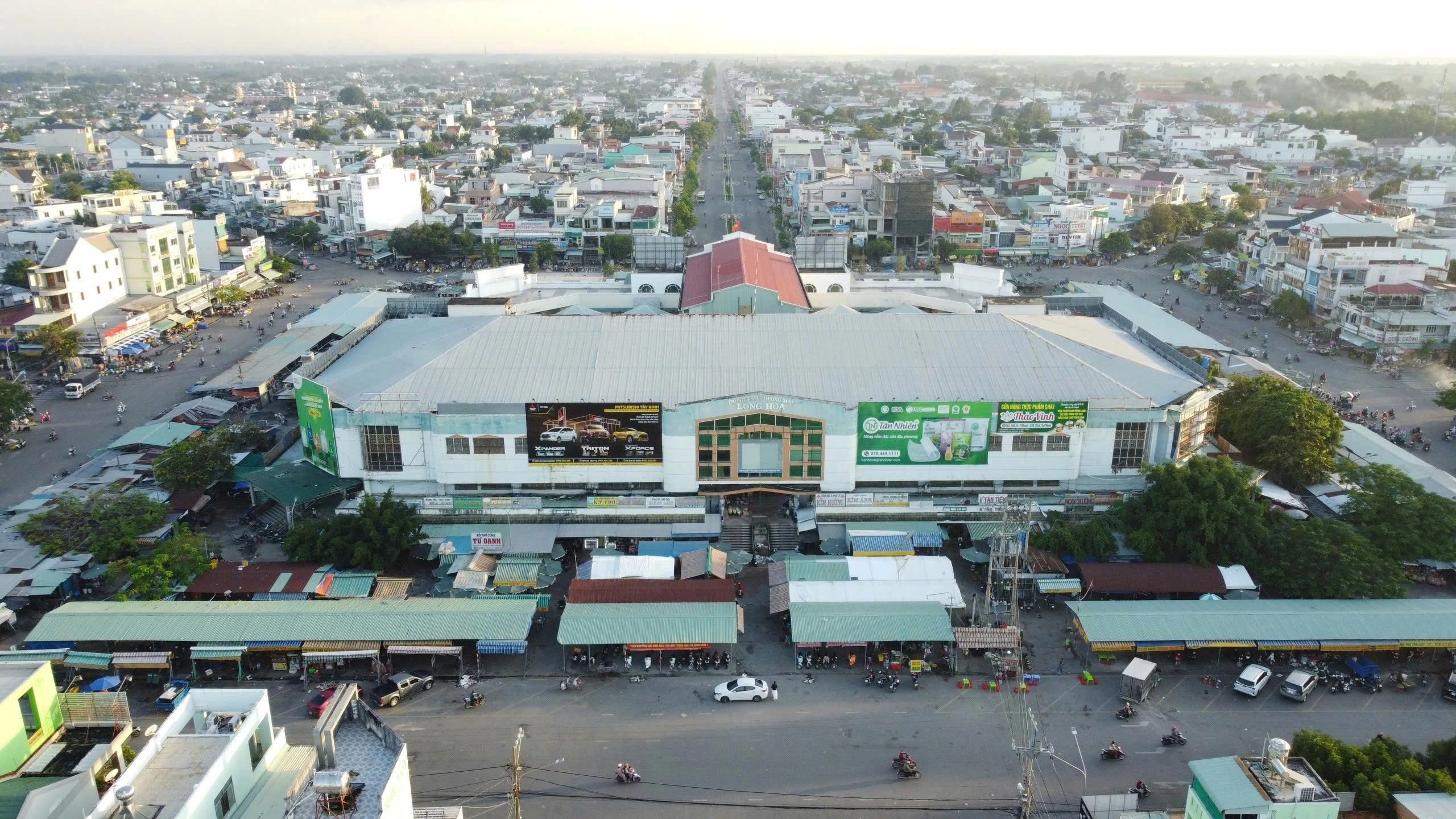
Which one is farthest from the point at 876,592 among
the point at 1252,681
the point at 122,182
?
the point at 122,182

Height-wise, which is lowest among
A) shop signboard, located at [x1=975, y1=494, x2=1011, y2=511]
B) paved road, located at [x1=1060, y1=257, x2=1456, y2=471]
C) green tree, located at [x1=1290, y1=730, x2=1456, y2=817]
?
paved road, located at [x1=1060, y1=257, x2=1456, y2=471]

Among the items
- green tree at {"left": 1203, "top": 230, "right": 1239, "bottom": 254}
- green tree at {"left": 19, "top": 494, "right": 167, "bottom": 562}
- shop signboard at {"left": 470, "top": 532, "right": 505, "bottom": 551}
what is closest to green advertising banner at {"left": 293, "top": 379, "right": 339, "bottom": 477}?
green tree at {"left": 19, "top": 494, "right": 167, "bottom": 562}

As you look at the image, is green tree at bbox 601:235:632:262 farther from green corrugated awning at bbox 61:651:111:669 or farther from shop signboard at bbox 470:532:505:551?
green corrugated awning at bbox 61:651:111:669

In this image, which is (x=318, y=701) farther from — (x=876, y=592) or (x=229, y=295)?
(x=229, y=295)

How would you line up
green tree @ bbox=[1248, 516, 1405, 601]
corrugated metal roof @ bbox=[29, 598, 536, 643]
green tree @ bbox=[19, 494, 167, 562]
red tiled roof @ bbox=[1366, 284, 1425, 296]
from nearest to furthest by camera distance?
1. corrugated metal roof @ bbox=[29, 598, 536, 643]
2. green tree @ bbox=[1248, 516, 1405, 601]
3. green tree @ bbox=[19, 494, 167, 562]
4. red tiled roof @ bbox=[1366, 284, 1425, 296]

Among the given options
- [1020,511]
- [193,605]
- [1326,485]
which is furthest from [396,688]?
[1326,485]

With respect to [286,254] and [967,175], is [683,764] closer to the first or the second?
[286,254]

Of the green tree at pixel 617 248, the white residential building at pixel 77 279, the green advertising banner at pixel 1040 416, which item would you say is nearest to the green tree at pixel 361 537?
the green advertising banner at pixel 1040 416
